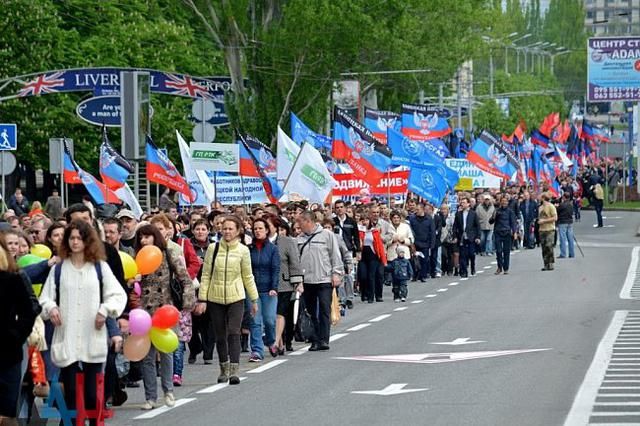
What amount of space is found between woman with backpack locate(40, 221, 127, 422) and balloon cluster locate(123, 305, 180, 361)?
1.34 metres

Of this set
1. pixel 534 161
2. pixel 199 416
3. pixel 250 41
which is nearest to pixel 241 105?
pixel 250 41

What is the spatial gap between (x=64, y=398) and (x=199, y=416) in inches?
73.3

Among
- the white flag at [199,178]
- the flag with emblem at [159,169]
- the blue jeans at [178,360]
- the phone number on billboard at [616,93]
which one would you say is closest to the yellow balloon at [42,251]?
the blue jeans at [178,360]

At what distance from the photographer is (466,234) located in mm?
36531

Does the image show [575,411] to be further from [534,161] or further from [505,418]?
[534,161]

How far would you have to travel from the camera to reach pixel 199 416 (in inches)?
576

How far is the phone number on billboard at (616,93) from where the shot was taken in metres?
63.7

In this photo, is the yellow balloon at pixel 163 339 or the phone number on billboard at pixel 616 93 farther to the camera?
the phone number on billboard at pixel 616 93

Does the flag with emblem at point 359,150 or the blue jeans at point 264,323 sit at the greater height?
the flag with emblem at point 359,150

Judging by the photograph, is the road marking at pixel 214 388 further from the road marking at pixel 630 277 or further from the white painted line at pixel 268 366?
the road marking at pixel 630 277

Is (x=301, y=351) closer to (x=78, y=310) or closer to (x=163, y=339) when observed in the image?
(x=163, y=339)

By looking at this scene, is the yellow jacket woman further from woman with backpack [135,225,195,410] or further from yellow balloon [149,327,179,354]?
yellow balloon [149,327,179,354]

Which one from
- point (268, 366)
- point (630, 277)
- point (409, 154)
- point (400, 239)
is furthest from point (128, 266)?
point (409, 154)

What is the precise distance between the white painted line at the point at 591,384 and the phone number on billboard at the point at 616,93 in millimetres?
41714
